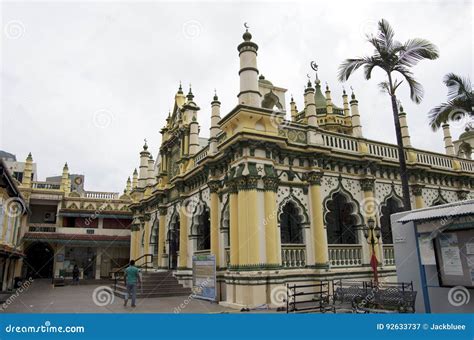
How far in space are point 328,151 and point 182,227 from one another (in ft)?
28.1

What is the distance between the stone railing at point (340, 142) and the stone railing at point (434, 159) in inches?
172

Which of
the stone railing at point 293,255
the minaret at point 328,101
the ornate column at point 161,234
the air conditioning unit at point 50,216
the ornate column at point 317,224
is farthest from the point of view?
the air conditioning unit at point 50,216

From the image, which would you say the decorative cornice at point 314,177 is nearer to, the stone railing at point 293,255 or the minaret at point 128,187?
the stone railing at point 293,255

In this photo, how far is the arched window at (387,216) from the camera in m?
18.0

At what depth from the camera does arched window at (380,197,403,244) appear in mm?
18027

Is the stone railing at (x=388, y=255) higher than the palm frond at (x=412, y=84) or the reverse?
the reverse

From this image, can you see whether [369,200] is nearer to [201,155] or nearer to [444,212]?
[444,212]

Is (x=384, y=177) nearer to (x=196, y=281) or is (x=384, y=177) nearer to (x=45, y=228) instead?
(x=196, y=281)

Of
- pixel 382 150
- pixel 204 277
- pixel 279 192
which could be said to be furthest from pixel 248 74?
pixel 204 277

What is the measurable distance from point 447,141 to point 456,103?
7.69 m

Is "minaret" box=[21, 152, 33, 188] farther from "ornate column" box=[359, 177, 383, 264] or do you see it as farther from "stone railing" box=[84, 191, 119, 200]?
"ornate column" box=[359, 177, 383, 264]

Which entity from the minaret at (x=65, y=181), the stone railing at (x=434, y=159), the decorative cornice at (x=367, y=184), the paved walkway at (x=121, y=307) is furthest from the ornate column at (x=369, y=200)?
the minaret at (x=65, y=181)

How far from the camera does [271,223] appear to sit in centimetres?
1365

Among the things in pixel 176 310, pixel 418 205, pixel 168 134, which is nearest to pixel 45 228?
pixel 168 134
